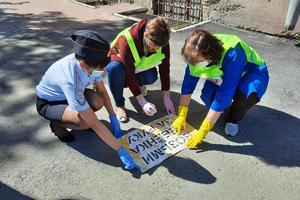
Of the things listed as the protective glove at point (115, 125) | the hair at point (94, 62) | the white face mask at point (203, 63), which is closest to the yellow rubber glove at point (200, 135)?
the white face mask at point (203, 63)

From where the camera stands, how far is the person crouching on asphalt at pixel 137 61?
2734mm

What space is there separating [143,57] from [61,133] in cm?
86

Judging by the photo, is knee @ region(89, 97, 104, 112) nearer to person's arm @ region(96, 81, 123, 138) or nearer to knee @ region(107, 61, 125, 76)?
person's arm @ region(96, 81, 123, 138)

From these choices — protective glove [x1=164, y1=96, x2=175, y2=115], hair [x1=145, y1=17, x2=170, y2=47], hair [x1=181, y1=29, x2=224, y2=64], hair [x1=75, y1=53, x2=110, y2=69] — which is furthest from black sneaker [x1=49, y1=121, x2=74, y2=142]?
hair [x1=181, y1=29, x2=224, y2=64]

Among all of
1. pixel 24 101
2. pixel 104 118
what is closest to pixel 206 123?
pixel 104 118

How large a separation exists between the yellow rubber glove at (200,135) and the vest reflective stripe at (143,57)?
666 millimetres

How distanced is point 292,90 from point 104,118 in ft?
6.10

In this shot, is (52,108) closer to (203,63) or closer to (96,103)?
(96,103)

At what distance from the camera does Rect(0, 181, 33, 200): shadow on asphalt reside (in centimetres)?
229

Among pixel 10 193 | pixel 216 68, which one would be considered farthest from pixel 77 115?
pixel 216 68

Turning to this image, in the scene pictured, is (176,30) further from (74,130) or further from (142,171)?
(142,171)

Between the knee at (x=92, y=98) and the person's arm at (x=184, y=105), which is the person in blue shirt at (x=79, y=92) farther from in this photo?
the person's arm at (x=184, y=105)

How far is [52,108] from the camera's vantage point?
8.45 ft

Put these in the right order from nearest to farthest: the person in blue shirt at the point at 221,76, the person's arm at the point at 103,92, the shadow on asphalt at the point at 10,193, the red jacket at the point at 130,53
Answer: the shadow on asphalt at the point at 10,193 → the person in blue shirt at the point at 221,76 → the person's arm at the point at 103,92 → the red jacket at the point at 130,53
